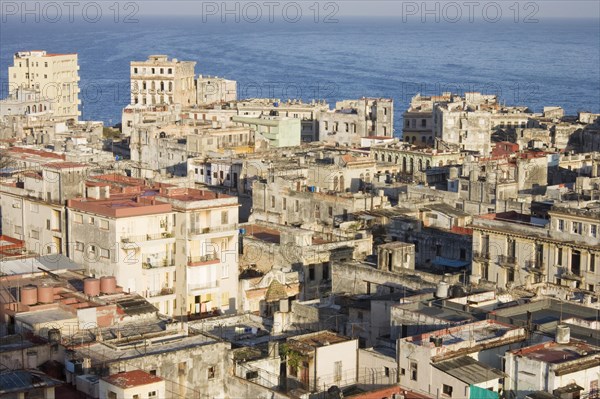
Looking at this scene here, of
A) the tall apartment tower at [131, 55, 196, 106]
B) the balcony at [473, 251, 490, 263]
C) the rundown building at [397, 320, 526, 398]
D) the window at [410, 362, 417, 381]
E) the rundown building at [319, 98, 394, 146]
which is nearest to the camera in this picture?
the rundown building at [397, 320, 526, 398]

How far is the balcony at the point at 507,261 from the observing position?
42.4 meters

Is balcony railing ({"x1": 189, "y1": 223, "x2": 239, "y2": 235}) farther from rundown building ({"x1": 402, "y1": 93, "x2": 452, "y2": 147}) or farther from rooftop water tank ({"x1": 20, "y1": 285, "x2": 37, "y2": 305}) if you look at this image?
rundown building ({"x1": 402, "y1": 93, "x2": 452, "y2": 147})

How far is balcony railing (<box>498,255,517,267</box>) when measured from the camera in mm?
42406

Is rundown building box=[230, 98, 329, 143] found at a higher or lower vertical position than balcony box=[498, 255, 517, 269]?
lower

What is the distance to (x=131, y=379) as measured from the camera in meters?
28.2

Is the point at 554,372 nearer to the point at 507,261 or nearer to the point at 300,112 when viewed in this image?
the point at 507,261

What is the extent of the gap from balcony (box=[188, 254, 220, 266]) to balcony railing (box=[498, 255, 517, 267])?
8731 millimetres

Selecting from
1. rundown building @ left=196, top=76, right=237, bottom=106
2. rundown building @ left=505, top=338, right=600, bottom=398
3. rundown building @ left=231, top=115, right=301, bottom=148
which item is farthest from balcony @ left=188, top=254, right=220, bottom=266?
rundown building @ left=196, top=76, right=237, bottom=106

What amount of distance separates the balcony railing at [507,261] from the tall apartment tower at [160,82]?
54835 millimetres

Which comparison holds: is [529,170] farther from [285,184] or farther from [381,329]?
[381,329]

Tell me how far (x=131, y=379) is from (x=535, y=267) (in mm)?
17333

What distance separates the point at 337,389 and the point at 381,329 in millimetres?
5321

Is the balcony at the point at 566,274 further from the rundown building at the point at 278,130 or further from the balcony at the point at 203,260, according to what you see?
the rundown building at the point at 278,130

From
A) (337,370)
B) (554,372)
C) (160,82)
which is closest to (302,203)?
(337,370)
